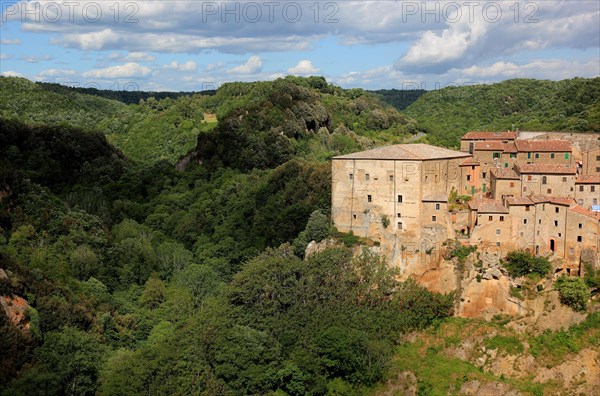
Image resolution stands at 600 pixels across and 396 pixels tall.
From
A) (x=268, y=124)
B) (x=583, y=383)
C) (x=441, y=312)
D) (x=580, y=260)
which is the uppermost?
(x=268, y=124)

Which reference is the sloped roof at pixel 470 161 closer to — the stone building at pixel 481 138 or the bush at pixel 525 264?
the stone building at pixel 481 138

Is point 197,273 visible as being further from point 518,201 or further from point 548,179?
point 548,179

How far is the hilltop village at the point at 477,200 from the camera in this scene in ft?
141

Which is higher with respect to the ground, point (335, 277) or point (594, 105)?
point (594, 105)

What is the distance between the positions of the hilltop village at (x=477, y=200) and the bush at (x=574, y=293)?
3.00ft

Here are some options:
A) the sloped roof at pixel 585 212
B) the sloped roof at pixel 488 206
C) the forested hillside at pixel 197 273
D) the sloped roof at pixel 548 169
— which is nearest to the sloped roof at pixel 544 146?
the sloped roof at pixel 548 169

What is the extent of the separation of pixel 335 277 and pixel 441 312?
23.7 ft

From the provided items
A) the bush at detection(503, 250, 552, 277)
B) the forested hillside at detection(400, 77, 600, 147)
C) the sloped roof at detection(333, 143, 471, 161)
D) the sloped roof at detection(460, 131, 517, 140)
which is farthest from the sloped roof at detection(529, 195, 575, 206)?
the forested hillside at detection(400, 77, 600, 147)

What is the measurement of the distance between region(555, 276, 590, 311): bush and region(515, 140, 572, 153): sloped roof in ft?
31.9

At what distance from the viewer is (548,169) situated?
45.1m

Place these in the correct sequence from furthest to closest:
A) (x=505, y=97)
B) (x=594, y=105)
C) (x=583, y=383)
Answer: (x=505, y=97)
(x=594, y=105)
(x=583, y=383)

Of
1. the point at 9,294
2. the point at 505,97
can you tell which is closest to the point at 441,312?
the point at 9,294

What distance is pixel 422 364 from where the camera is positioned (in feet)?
138

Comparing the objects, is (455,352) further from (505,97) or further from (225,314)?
(505,97)
